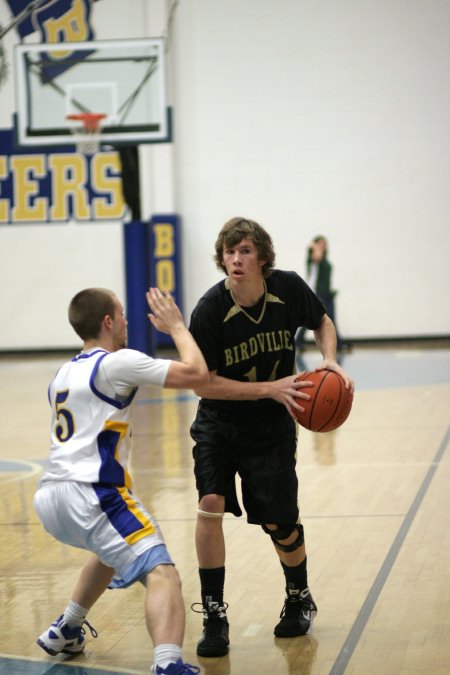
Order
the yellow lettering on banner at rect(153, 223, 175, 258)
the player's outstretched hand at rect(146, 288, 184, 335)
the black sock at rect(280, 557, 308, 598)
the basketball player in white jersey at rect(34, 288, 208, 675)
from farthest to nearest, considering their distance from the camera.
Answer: the yellow lettering on banner at rect(153, 223, 175, 258)
the black sock at rect(280, 557, 308, 598)
the player's outstretched hand at rect(146, 288, 184, 335)
the basketball player in white jersey at rect(34, 288, 208, 675)

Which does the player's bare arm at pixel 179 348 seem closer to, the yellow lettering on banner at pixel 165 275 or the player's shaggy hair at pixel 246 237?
the player's shaggy hair at pixel 246 237

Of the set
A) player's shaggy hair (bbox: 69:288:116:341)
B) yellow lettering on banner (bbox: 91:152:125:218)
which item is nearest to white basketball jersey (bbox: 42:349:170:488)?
player's shaggy hair (bbox: 69:288:116:341)

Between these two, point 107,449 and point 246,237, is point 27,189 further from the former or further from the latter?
point 107,449

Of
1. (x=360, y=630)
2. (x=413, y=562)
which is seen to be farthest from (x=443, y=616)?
(x=413, y=562)

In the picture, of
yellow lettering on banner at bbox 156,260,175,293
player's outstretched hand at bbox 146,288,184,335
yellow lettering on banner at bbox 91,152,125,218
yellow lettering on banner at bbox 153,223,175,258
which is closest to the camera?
player's outstretched hand at bbox 146,288,184,335

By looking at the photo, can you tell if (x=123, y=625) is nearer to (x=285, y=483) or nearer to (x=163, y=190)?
(x=285, y=483)

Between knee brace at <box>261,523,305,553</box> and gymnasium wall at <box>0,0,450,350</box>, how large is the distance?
45.1ft

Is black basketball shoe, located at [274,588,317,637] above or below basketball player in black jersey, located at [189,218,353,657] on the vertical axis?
below

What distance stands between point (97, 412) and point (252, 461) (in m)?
0.80

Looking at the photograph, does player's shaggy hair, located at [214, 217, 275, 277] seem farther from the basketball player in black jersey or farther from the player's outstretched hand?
the player's outstretched hand

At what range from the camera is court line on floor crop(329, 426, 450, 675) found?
4.32 metres

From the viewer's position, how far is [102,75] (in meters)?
15.4

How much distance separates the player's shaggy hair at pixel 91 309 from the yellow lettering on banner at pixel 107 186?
14514 millimetres

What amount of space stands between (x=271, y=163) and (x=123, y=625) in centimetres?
1399
